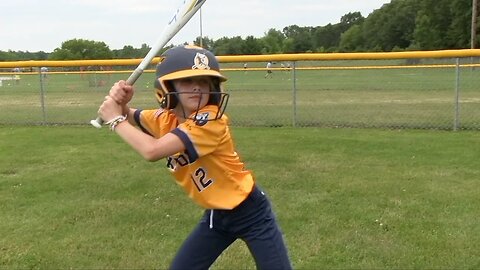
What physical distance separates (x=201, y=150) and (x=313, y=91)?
15.7 m

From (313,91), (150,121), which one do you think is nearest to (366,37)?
(313,91)

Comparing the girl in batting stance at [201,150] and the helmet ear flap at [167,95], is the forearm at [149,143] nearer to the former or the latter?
the girl in batting stance at [201,150]

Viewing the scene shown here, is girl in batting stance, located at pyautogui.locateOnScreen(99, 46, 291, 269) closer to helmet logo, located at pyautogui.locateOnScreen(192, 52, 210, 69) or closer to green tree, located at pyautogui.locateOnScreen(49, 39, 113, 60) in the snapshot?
helmet logo, located at pyautogui.locateOnScreen(192, 52, 210, 69)

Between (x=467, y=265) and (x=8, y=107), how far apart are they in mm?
13694

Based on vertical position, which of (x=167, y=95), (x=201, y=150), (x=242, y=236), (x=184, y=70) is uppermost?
(x=184, y=70)

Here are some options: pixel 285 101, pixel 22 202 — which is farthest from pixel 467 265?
pixel 285 101

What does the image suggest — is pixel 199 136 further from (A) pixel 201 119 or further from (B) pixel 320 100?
(B) pixel 320 100

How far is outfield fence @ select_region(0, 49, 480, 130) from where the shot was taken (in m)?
10.8

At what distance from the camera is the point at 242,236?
2.85 m

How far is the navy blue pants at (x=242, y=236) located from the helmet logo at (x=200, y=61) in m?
0.70

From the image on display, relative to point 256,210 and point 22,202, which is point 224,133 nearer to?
point 256,210

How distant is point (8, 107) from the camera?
15.2 meters

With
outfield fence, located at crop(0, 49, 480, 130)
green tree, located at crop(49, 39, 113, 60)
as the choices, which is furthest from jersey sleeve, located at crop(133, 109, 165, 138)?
green tree, located at crop(49, 39, 113, 60)

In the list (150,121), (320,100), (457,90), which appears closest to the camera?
(150,121)
